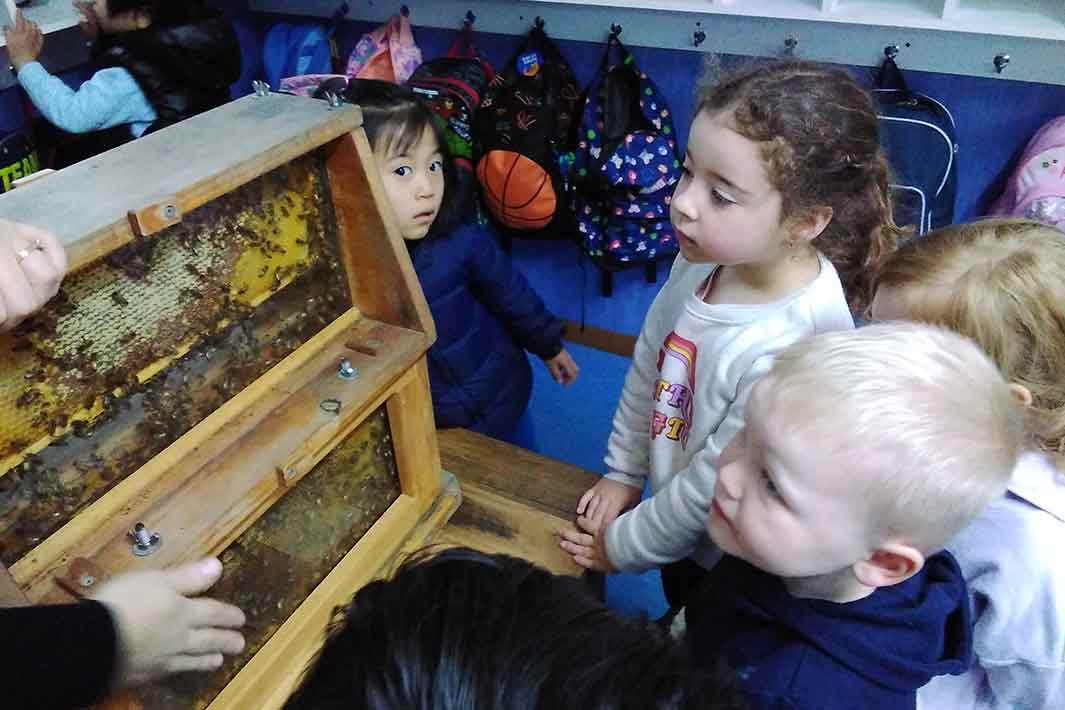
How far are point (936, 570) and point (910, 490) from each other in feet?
0.73

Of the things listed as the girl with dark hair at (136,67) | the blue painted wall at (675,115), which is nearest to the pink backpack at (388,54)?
the blue painted wall at (675,115)

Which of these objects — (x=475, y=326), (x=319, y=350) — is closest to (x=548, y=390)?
(x=475, y=326)

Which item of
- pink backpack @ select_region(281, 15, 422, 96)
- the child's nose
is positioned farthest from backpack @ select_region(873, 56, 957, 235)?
pink backpack @ select_region(281, 15, 422, 96)

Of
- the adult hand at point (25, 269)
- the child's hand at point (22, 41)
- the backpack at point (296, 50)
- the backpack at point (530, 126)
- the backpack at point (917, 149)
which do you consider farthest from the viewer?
the backpack at point (296, 50)

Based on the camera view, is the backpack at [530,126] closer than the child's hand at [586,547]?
No

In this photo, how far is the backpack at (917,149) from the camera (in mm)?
1853

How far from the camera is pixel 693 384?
106 cm

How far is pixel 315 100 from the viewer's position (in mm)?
871

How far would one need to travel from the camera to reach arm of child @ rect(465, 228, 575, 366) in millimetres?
1534

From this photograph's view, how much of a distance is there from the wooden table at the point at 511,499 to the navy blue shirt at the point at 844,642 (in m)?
0.30

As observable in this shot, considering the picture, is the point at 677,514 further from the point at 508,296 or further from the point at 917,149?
the point at 917,149

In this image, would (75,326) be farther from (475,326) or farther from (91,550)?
(475,326)

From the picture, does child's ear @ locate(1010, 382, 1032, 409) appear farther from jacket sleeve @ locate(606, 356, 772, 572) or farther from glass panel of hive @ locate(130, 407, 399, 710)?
glass panel of hive @ locate(130, 407, 399, 710)

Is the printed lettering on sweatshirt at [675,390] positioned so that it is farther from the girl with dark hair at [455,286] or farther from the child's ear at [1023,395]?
the girl with dark hair at [455,286]
